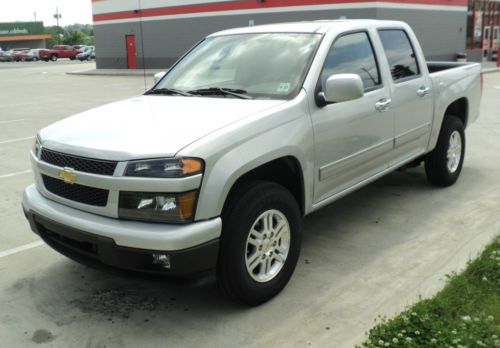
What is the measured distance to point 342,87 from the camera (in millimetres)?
3756

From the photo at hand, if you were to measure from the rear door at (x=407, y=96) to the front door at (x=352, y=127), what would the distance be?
186mm

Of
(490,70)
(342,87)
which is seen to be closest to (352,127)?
(342,87)

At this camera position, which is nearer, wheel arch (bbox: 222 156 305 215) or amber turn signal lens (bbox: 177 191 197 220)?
amber turn signal lens (bbox: 177 191 197 220)

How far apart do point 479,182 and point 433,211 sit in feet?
4.34

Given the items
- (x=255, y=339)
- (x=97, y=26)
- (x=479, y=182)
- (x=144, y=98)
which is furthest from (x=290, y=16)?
(x=255, y=339)

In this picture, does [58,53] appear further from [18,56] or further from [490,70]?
[490,70]

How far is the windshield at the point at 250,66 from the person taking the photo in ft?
13.2

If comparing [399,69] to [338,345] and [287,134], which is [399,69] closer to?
[287,134]

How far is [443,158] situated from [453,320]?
9.98 ft

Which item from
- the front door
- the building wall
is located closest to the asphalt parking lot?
the front door

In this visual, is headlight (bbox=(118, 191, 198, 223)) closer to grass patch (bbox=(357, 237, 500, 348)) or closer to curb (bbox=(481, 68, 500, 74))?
grass patch (bbox=(357, 237, 500, 348))

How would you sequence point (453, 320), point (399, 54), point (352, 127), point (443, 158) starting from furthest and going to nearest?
point (443, 158) < point (399, 54) < point (352, 127) < point (453, 320)

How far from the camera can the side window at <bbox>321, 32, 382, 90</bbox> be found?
4.25 metres

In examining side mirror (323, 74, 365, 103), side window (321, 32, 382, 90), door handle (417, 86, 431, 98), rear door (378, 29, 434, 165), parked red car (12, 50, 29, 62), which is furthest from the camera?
parked red car (12, 50, 29, 62)
